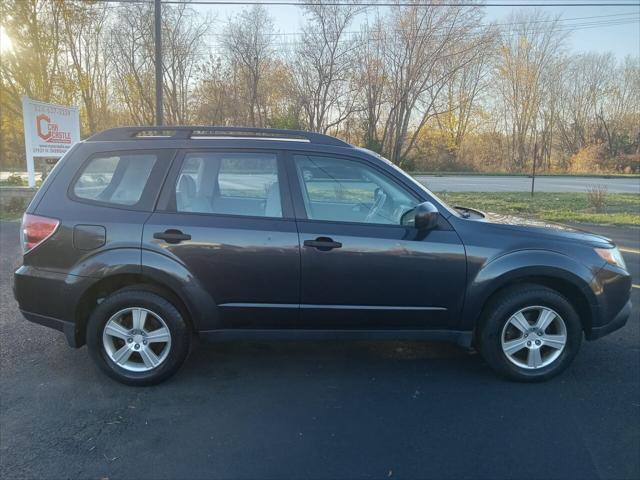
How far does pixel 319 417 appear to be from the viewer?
314cm

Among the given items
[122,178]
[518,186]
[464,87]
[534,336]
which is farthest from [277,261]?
[464,87]

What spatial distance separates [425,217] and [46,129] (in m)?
14.5

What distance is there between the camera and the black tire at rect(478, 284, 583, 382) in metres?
3.56

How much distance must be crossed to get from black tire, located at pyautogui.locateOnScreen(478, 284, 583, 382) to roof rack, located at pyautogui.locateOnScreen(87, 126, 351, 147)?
168 centimetres

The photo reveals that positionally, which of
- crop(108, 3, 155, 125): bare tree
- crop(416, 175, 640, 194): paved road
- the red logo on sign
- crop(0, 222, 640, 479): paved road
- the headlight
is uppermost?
crop(108, 3, 155, 125): bare tree

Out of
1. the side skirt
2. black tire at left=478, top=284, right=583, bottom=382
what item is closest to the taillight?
the side skirt

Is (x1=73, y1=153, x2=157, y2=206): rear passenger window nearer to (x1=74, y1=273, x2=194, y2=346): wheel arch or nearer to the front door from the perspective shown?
(x1=74, y1=273, x2=194, y2=346): wheel arch

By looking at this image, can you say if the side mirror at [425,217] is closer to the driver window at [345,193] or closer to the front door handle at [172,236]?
the driver window at [345,193]

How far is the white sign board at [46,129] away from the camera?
45.1 ft

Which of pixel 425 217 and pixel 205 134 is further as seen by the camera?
pixel 205 134

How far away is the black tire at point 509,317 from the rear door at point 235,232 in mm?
1456

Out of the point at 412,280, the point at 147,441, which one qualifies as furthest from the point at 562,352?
the point at 147,441

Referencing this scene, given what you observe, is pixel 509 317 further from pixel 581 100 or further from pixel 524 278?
pixel 581 100

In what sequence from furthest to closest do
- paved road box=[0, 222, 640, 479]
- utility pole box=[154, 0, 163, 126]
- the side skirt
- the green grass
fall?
utility pole box=[154, 0, 163, 126]
the green grass
the side skirt
paved road box=[0, 222, 640, 479]
